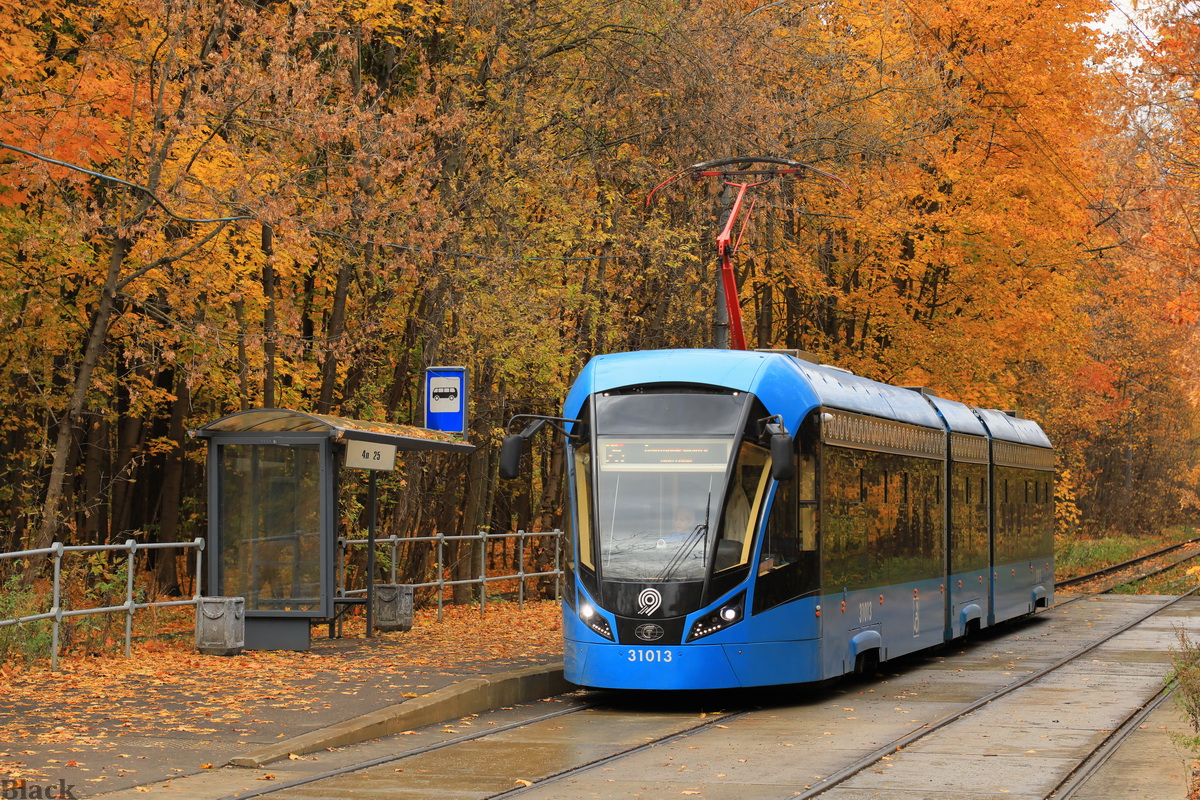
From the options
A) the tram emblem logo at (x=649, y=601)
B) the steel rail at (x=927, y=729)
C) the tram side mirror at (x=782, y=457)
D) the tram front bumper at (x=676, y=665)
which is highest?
the tram side mirror at (x=782, y=457)

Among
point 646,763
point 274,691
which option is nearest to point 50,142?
point 274,691

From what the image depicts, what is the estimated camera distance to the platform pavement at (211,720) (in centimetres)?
984

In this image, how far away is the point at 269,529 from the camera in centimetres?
1722

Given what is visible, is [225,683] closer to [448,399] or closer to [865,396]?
[448,399]

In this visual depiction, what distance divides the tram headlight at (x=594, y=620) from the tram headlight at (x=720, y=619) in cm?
74

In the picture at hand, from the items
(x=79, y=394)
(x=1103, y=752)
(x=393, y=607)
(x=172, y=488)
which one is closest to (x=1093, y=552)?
(x=172, y=488)

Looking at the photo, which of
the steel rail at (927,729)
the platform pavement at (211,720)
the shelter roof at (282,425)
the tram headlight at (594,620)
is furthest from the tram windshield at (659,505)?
the shelter roof at (282,425)

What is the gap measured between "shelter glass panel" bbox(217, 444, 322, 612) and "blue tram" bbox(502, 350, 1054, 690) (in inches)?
129

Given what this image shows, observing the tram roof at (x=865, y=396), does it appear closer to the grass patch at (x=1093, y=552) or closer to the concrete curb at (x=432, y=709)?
the concrete curb at (x=432, y=709)

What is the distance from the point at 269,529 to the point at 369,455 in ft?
4.63

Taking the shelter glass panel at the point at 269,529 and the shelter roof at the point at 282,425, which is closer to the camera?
the shelter roof at the point at 282,425

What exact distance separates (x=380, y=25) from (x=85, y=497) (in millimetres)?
11091

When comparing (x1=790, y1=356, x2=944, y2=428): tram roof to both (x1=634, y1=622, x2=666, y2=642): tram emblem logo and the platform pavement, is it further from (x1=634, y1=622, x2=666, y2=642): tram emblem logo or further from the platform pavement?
the platform pavement

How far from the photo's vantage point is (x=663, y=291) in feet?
103
